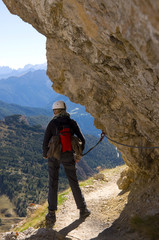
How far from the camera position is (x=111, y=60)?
4.86 meters

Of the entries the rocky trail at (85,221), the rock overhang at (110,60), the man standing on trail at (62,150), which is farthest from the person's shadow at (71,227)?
the rock overhang at (110,60)

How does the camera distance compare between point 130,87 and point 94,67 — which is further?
point 94,67

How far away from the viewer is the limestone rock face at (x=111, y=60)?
130 inches

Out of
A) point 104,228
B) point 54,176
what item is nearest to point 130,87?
point 54,176

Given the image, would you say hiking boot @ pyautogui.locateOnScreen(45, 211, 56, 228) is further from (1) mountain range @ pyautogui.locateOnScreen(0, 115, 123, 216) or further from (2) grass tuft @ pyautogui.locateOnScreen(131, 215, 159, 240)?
(1) mountain range @ pyautogui.locateOnScreen(0, 115, 123, 216)

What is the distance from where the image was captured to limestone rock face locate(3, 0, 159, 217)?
10.8 feet

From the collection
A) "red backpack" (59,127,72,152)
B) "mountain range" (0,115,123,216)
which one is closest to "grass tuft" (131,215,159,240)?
"red backpack" (59,127,72,152)

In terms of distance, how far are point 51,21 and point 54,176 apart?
408 centimetres

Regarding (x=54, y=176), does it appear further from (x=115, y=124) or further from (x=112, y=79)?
(x=112, y=79)

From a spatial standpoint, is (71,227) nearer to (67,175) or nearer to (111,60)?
(67,175)

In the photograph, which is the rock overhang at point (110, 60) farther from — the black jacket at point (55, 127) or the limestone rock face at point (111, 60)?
the black jacket at point (55, 127)

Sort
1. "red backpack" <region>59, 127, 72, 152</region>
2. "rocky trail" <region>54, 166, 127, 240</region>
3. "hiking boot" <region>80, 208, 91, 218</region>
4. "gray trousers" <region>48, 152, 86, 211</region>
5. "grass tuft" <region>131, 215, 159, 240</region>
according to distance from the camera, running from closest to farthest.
→ "grass tuft" <region>131, 215, 159, 240</region> < "rocky trail" <region>54, 166, 127, 240</region> < "red backpack" <region>59, 127, 72, 152</region> < "gray trousers" <region>48, 152, 86, 211</region> < "hiking boot" <region>80, 208, 91, 218</region>

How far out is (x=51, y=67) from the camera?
7156mm

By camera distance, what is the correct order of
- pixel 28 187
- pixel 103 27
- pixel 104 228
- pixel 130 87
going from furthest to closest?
pixel 28 187 → pixel 104 228 → pixel 130 87 → pixel 103 27
